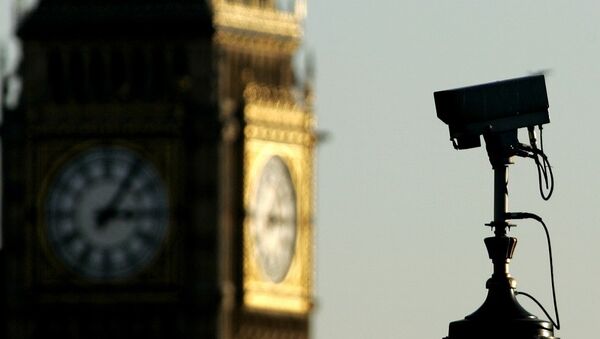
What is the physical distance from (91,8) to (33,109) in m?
2.61

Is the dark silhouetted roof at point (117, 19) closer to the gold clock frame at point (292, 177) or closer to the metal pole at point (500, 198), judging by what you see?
the gold clock frame at point (292, 177)

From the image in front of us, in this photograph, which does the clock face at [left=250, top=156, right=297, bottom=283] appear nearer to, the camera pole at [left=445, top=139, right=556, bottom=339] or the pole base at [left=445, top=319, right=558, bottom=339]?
the camera pole at [left=445, top=139, right=556, bottom=339]

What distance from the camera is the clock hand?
68375 mm

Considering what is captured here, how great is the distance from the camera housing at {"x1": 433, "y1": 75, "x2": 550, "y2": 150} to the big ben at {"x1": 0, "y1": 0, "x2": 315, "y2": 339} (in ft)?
179

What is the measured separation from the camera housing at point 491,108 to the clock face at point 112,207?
55.0m

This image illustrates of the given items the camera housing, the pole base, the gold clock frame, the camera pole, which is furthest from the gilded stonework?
the pole base

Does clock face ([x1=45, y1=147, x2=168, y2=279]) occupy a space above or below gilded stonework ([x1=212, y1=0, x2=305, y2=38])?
below

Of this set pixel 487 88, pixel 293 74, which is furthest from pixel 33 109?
pixel 487 88

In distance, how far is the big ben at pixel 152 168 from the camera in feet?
225

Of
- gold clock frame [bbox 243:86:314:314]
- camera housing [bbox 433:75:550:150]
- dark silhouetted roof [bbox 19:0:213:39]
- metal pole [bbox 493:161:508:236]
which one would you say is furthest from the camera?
dark silhouetted roof [bbox 19:0:213:39]

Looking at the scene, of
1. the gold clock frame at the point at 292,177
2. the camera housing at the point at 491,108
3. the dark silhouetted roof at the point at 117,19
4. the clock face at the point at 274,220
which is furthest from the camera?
the clock face at the point at 274,220

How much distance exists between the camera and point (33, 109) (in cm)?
6900

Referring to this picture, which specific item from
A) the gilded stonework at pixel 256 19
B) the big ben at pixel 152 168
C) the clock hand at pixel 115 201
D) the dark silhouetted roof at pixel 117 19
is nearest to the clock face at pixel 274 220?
the big ben at pixel 152 168

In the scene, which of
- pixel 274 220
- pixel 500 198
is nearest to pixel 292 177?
pixel 274 220
